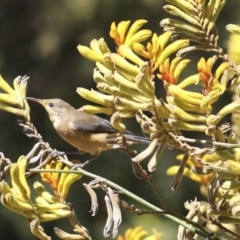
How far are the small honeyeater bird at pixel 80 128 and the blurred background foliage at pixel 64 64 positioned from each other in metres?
2.17

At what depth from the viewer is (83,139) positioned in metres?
2.01

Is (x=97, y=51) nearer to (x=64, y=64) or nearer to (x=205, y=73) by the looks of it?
(x=205, y=73)

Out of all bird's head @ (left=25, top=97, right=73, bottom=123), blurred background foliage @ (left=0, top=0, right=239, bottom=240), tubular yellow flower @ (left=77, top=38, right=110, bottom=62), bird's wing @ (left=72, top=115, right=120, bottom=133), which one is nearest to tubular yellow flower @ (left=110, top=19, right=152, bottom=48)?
tubular yellow flower @ (left=77, top=38, right=110, bottom=62)

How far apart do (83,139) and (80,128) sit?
117 millimetres

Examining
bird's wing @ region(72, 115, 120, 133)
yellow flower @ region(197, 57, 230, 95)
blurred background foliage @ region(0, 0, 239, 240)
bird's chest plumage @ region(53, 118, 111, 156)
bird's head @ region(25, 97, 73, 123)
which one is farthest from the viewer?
blurred background foliage @ region(0, 0, 239, 240)

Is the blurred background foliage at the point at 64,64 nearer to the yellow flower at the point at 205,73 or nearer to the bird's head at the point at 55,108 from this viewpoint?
the bird's head at the point at 55,108

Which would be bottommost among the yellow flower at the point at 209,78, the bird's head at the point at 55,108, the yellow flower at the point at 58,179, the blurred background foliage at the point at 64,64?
the blurred background foliage at the point at 64,64

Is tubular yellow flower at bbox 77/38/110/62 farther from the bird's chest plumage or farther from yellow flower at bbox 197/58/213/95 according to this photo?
the bird's chest plumage

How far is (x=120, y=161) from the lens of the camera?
5.03m

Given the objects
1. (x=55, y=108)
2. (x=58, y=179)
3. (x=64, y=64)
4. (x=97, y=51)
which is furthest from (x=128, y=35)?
(x=64, y=64)

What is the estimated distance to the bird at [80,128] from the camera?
74.7 inches

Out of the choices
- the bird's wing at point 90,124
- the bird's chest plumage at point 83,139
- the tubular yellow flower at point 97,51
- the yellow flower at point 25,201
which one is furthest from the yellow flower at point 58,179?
the bird's wing at point 90,124

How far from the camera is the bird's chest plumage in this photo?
1.89 meters

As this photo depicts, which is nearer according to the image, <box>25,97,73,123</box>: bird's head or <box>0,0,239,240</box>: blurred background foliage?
<box>25,97,73,123</box>: bird's head
